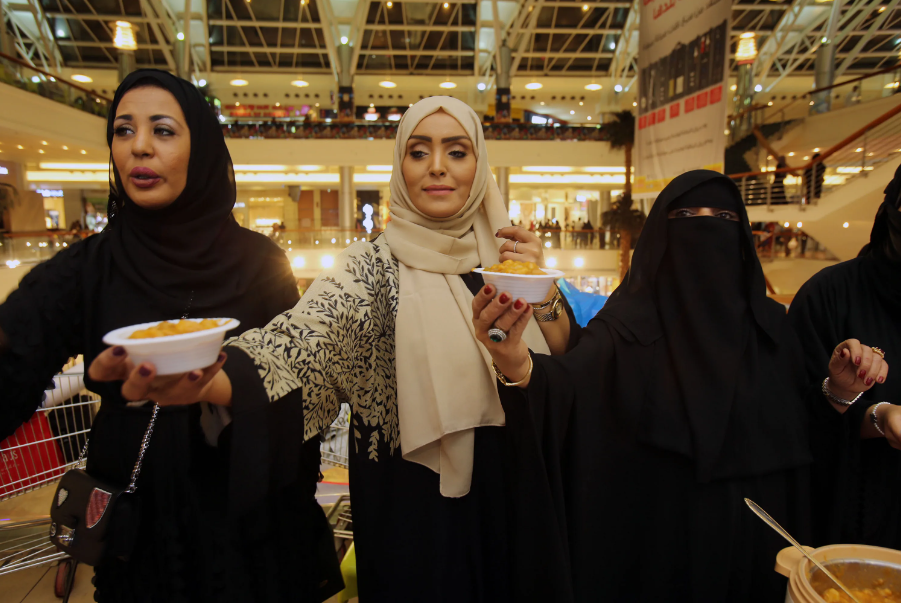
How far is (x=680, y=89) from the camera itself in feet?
14.1


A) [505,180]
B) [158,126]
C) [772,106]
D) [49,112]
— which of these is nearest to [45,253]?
[49,112]

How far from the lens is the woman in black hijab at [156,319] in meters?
1.12

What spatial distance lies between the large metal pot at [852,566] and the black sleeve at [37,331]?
1517mm

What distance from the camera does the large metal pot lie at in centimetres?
87

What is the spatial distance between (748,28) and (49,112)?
23.7m

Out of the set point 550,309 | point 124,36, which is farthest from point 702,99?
point 124,36

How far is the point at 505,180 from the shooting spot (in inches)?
713

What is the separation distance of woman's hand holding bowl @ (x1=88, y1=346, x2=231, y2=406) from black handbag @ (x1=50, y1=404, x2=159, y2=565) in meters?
0.43

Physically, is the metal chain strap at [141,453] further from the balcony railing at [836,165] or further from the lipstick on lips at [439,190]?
the balcony railing at [836,165]

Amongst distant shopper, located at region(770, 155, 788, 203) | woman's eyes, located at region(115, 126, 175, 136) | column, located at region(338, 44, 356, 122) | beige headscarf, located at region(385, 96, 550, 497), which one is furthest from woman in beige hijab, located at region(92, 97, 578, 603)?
column, located at region(338, 44, 356, 122)

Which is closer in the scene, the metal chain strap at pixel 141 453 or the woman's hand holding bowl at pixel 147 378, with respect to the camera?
the woman's hand holding bowl at pixel 147 378

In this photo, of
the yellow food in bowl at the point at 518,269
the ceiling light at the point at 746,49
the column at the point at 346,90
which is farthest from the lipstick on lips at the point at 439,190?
the column at the point at 346,90

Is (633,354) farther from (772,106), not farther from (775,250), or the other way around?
(772,106)

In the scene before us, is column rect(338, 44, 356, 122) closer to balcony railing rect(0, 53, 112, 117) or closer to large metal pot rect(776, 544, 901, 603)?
balcony railing rect(0, 53, 112, 117)
